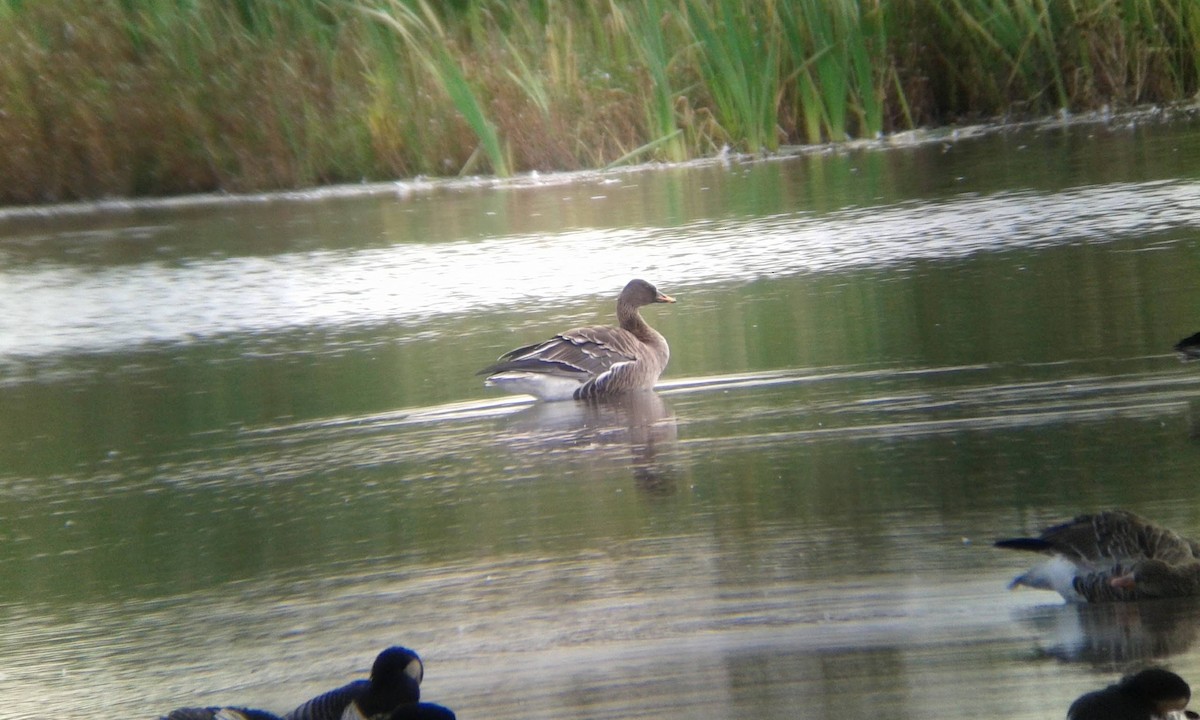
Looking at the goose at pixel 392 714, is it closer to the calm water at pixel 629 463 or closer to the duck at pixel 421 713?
the duck at pixel 421 713

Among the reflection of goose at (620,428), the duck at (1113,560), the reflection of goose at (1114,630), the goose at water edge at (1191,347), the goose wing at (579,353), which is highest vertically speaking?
the goose wing at (579,353)

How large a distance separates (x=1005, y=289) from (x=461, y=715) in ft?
18.3

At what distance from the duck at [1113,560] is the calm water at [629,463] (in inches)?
2.9

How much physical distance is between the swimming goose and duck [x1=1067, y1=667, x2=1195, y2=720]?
4.56 ft

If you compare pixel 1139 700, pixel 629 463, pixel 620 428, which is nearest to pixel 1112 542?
pixel 1139 700

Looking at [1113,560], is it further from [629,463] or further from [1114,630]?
[629,463]

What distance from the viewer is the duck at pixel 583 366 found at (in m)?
7.52

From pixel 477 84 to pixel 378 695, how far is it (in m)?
14.2

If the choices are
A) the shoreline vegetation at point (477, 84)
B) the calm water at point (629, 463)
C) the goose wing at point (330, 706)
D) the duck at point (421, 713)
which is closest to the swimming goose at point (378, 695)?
the goose wing at point (330, 706)

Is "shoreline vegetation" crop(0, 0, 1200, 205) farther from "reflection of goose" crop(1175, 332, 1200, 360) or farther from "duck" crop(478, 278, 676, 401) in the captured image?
"reflection of goose" crop(1175, 332, 1200, 360)

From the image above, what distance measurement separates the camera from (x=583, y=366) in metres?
7.66

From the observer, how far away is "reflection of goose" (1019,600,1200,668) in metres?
3.88

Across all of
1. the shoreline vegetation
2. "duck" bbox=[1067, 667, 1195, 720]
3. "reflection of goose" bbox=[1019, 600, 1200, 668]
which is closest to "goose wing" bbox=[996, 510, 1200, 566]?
"reflection of goose" bbox=[1019, 600, 1200, 668]

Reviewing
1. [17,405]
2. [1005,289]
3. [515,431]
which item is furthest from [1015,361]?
[17,405]
